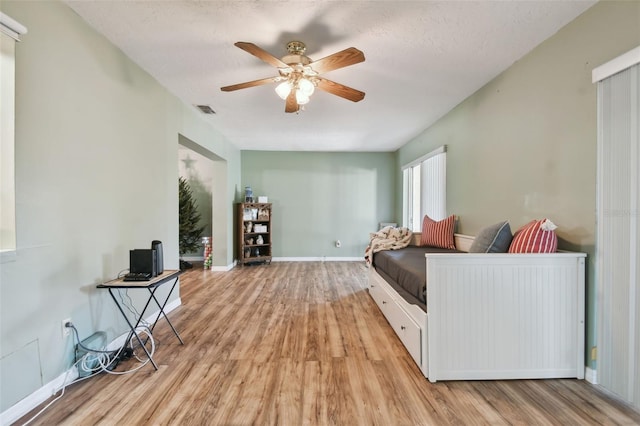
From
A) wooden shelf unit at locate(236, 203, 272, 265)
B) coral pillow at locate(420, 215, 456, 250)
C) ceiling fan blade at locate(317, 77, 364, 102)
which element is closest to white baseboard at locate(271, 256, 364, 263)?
wooden shelf unit at locate(236, 203, 272, 265)

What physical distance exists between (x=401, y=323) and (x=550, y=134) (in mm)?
1806

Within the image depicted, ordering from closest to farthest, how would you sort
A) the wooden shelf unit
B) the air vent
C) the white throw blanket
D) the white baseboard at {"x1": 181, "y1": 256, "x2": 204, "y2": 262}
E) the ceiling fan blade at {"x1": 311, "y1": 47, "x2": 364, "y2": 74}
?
1. the ceiling fan blade at {"x1": 311, "y1": 47, "x2": 364, "y2": 74}
2. the air vent
3. the white throw blanket
4. the wooden shelf unit
5. the white baseboard at {"x1": 181, "y1": 256, "x2": 204, "y2": 262}

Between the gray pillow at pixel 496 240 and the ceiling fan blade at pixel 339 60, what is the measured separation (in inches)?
64.0

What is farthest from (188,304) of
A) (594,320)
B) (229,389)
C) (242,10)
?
(594,320)

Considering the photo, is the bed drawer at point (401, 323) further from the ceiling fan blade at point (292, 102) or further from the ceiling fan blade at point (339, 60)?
the ceiling fan blade at point (292, 102)

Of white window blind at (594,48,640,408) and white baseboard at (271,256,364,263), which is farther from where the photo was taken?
white baseboard at (271,256,364,263)

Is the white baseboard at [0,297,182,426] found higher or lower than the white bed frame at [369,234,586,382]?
lower

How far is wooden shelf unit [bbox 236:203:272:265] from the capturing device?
546cm

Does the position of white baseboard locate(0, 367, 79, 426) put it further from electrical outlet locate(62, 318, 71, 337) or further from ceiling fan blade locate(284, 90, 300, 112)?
ceiling fan blade locate(284, 90, 300, 112)

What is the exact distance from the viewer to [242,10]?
1.75 m

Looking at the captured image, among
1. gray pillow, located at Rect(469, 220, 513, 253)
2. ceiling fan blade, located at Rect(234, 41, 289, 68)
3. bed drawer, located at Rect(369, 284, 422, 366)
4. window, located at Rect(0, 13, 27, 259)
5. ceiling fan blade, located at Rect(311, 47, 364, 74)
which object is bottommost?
bed drawer, located at Rect(369, 284, 422, 366)

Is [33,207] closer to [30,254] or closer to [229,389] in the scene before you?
[30,254]

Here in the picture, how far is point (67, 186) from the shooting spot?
1724 mm

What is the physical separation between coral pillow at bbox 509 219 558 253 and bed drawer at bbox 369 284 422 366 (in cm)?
91
